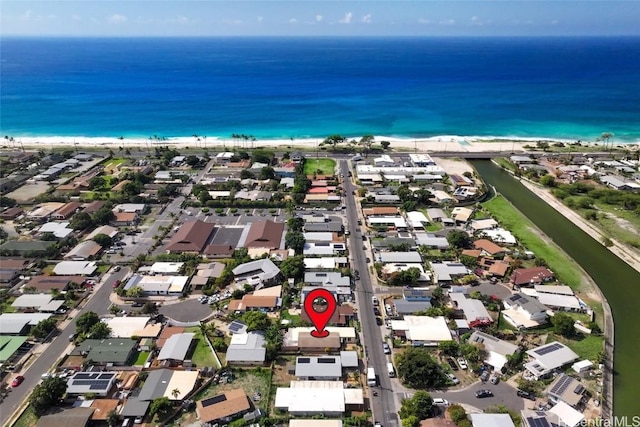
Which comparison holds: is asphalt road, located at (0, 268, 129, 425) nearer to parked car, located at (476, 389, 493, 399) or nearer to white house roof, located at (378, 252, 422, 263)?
white house roof, located at (378, 252, 422, 263)

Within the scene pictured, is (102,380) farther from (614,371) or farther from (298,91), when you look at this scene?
(298,91)

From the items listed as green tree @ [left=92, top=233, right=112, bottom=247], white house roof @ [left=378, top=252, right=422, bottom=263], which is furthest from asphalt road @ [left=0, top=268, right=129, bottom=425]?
white house roof @ [left=378, top=252, right=422, bottom=263]

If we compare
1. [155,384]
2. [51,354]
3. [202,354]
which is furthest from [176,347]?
[51,354]

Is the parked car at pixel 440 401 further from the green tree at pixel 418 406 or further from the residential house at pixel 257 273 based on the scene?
the residential house at pixel 257 273

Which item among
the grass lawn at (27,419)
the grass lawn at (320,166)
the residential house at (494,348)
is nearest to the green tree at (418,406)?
the residential house at (494,348)

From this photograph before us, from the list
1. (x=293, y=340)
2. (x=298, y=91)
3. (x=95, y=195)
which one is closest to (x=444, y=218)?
(x=293, y=340)
